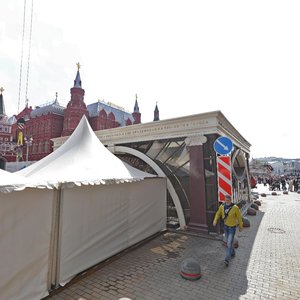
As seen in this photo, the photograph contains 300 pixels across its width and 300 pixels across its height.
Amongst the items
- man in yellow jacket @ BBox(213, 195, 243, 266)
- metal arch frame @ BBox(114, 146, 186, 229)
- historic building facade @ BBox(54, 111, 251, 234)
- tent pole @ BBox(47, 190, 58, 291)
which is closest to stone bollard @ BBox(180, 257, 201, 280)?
man in yellow jacket @ BBox(213, 195, 243, 266)

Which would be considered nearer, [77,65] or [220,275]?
[220,275]

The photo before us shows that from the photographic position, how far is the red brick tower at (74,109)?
114ft

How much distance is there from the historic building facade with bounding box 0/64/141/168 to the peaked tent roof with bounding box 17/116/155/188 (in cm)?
2854

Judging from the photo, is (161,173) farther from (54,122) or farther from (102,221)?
(54,122)

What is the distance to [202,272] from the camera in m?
5.15

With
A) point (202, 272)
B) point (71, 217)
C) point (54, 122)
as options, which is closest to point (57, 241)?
point (71, 217)

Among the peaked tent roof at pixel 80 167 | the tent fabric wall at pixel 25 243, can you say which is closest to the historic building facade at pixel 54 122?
the peaked tent roof at pixel 80 167

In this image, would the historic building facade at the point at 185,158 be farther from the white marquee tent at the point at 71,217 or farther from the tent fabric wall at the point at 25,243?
the tent fabric wall at the point at 25,243

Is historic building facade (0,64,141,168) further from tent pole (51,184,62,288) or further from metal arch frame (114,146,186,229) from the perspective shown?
tent pole (51,184,62,288)

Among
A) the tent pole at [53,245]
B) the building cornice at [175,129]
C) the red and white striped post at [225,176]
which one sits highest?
the building cornice at [175,129]

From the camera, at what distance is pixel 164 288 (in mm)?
4438

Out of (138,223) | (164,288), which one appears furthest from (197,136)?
(164,288)

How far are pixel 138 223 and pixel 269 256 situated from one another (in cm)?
411

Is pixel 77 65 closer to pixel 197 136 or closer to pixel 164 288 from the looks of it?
pixel 197 136
